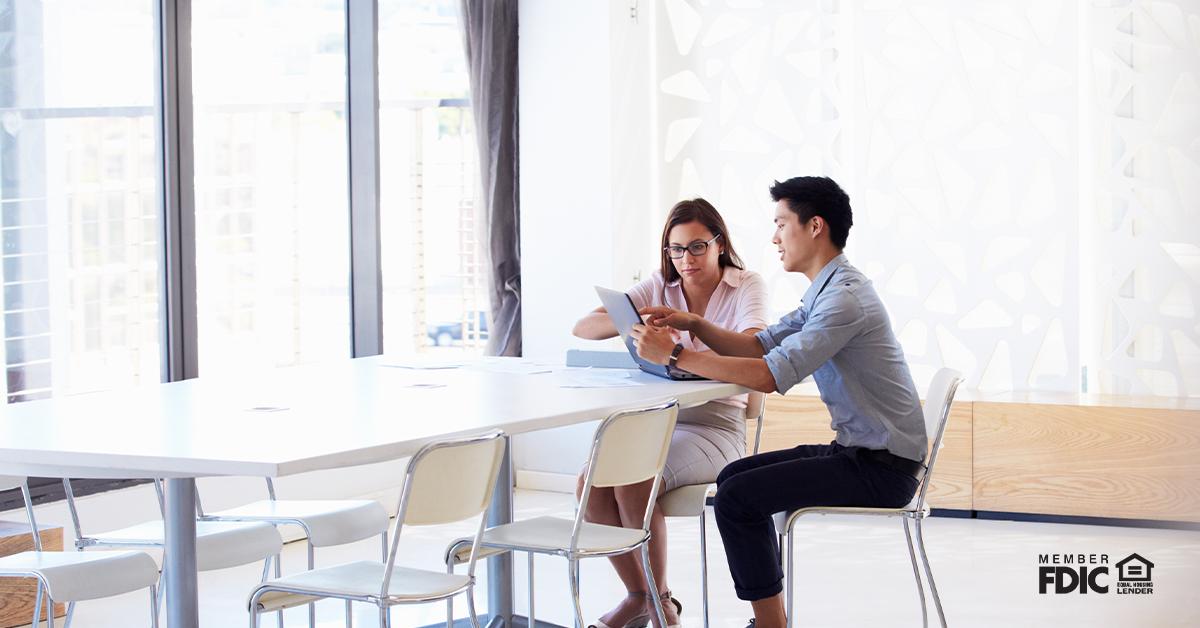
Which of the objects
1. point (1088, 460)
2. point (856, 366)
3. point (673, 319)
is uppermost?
point (673, 319)

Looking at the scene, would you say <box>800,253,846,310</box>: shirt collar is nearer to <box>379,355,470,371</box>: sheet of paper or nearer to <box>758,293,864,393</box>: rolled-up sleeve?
<box>758,293,864,393</box>: rolled-up sleeve

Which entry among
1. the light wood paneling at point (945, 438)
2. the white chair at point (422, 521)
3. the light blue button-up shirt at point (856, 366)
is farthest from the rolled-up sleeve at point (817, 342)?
the light wood paneling at point (945, 438)

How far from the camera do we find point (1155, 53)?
17.9 ft

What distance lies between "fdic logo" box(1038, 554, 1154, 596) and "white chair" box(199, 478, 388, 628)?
2210 millimetres

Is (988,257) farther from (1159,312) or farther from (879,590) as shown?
(879,590)

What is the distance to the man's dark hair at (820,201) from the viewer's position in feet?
11.5

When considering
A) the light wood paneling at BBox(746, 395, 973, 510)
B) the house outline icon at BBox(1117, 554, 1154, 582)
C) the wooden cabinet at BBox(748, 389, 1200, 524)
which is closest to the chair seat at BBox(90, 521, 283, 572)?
the light wood paneling at BBox(746, 395, 973, 510)

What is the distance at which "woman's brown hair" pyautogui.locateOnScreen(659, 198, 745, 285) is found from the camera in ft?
12.9

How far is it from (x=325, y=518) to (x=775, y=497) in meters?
1.11

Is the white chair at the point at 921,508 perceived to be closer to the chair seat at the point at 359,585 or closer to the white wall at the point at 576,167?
the chair seat at the point at 359,585

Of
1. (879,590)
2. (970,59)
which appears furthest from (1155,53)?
(879,590)

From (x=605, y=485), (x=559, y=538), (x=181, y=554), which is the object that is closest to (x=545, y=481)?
(x=559, y=538)

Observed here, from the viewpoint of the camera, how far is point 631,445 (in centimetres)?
292

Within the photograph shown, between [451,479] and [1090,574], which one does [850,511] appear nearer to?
[451,479]
